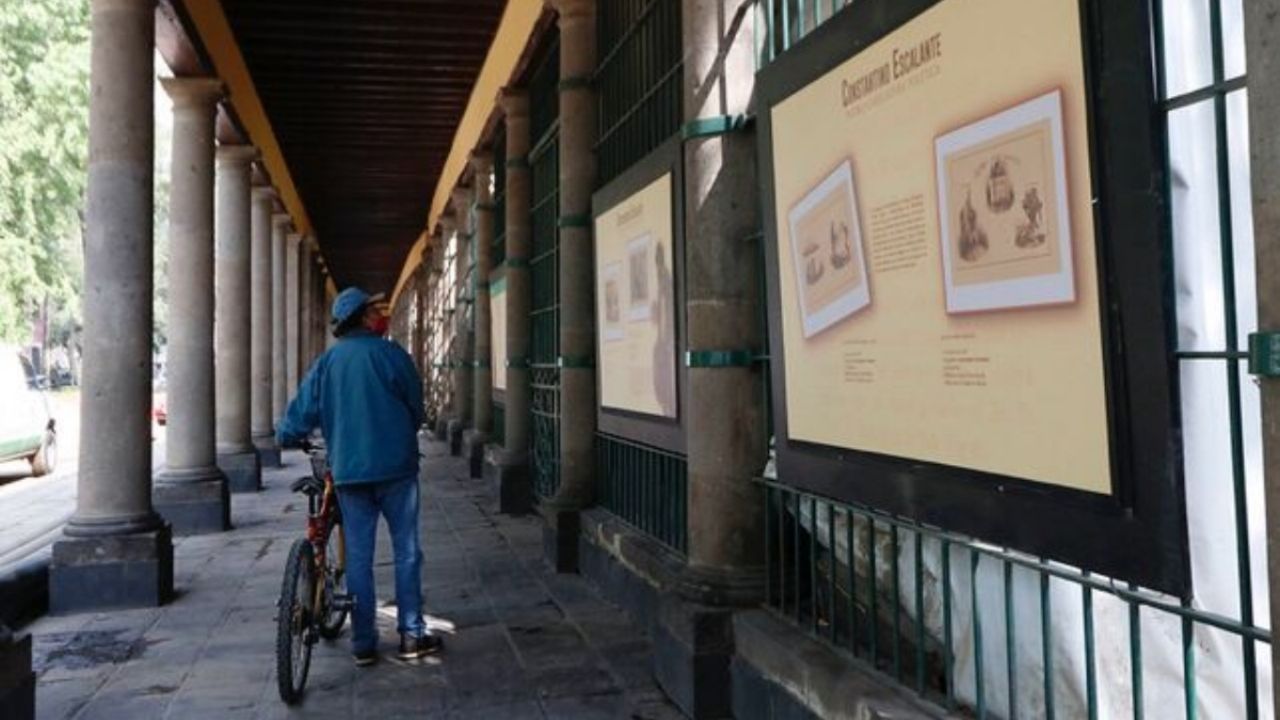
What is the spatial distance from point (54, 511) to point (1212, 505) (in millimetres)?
11544

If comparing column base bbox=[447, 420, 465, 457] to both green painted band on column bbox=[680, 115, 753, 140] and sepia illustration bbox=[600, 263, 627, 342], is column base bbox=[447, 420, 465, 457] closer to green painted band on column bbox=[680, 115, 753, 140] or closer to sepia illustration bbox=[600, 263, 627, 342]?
sepia illustration bbox=[600, 263, 627, 342]

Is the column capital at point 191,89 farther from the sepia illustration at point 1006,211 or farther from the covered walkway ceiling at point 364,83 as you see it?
the sepia illustration at point 1006,211

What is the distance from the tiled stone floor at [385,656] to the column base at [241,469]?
4.30 metres

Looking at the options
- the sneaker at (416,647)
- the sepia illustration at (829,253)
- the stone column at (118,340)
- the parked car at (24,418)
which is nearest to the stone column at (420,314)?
the parked car at (24,418)

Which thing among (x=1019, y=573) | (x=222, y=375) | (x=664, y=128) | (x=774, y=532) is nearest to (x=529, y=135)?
(x=664, y=128)

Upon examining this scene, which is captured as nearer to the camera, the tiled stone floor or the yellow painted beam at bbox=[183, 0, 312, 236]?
the tiled stone floor

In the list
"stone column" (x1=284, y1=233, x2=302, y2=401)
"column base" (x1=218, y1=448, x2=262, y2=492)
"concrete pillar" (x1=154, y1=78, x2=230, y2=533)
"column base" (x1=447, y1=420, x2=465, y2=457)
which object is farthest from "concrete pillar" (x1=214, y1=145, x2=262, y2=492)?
"stone column" (x1=284, y1=233, x2=302, y2=401)

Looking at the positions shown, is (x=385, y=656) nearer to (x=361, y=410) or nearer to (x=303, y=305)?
(x=361, y=410)

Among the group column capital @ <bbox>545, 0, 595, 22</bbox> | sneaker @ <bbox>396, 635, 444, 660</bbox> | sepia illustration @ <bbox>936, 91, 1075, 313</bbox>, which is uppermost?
column capital @ <bbox>545, 0, 595, 22</bbox>

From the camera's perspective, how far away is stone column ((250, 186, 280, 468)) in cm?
1461

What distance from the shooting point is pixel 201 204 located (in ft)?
31.0

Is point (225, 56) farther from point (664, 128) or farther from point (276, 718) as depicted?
point (276, 718)

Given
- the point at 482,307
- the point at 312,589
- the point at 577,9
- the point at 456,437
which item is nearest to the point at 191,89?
the point at 482,307

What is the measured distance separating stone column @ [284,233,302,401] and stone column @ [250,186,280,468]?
10.2 ft
